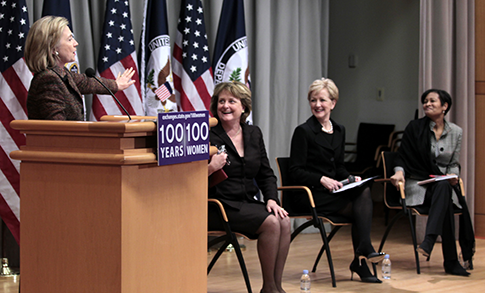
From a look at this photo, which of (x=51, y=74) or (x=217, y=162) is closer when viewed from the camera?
(x=51, y=74)

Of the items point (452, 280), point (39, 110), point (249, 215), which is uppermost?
point (39, 110)

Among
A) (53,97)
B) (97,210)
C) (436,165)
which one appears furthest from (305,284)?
(97,210)

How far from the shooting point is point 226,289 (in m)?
3.54

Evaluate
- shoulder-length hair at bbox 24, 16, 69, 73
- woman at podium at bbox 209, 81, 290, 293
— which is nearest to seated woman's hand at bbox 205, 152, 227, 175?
woman at podium at bbox 209, 81, 290, 293

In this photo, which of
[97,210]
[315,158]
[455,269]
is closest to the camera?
[97,210]

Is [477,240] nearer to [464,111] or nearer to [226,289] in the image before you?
[464,111]

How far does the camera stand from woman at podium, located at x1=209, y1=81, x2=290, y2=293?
317cm

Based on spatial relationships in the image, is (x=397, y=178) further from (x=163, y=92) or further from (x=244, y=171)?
(x=163, y=92)

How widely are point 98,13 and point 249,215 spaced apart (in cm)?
219

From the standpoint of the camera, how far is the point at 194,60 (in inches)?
185

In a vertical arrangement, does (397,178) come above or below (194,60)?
below

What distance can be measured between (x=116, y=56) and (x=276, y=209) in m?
1.78

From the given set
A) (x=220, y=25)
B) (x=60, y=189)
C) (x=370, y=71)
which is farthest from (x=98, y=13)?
(x=370, y=71)

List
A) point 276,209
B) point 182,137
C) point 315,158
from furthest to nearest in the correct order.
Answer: point 315,158 < point 276,209 < point 182,137
